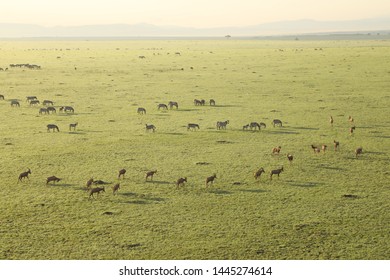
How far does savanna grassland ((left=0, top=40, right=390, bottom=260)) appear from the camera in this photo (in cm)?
1461

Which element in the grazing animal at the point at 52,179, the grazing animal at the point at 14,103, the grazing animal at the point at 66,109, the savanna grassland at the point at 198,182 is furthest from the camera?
the grazing animal at the point at 14,103

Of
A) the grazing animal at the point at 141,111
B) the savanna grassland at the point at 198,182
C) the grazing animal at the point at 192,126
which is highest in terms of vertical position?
the grazing animal at the point at 141,111

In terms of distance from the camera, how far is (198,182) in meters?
20.3

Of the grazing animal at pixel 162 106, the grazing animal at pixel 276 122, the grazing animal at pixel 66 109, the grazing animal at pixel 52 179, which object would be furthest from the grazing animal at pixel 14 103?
the grazing animal at pixel 276 122

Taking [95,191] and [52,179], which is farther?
[52,179]

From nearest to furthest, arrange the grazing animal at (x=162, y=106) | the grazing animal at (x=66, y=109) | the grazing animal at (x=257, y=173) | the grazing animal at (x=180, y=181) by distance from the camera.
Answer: the grazing animal at (x=180, y=181)
the grazing animal at (x=257, y=173)
the grazing animal at (x=66, y=109)
the grazing animal at (x=162, y=106)

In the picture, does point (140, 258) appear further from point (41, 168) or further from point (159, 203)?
point (41, 168)

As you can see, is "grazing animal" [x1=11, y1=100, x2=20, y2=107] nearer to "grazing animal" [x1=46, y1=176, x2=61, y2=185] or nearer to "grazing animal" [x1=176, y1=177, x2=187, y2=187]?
"grazing animal" [x1=46, y1=176, x2=61, y2=185]

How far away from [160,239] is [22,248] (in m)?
4.30

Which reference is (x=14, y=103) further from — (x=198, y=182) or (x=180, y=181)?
(x=180, y=181)

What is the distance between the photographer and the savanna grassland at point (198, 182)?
47.9 feet

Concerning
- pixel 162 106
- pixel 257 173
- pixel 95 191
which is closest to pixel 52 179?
pixel 95 191

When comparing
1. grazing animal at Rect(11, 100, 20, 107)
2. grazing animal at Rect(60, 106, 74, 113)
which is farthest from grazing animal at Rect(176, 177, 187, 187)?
grazing animal at Rect(11, 100, 20, 107)

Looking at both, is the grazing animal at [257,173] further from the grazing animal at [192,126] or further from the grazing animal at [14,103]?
the grazing animal at [14,103]
